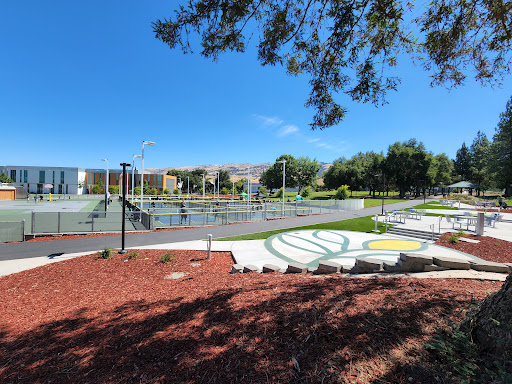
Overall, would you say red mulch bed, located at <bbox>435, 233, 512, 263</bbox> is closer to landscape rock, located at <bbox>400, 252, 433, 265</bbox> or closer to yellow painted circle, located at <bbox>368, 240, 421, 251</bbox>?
yellow painted circle, located at <bbox>368, 240, 421, 251</bbox>

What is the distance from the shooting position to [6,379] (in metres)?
2.81

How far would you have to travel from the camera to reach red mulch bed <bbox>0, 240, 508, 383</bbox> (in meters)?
2.29

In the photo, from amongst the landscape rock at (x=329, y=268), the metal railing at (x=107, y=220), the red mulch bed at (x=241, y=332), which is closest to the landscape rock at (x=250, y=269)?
the red mulch bed at (x=241, y=332)

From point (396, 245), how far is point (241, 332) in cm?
1137

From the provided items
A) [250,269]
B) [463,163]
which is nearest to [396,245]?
[250,269]

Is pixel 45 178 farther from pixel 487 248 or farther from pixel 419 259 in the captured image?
pixel 487 248

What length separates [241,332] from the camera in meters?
2.96

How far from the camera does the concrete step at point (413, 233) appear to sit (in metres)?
13.4

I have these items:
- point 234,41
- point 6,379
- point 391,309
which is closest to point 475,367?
point 391,309

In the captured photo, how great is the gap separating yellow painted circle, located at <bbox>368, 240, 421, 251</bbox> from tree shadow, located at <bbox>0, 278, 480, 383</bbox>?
7696 mm

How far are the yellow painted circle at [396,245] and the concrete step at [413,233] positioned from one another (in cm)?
204

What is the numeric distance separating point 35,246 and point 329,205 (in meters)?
27.9

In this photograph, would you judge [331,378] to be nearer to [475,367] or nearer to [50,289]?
[475,367]

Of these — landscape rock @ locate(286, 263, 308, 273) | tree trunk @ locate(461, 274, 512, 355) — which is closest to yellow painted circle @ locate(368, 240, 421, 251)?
landscape rock @ locate(286, 263, 308, 273)
